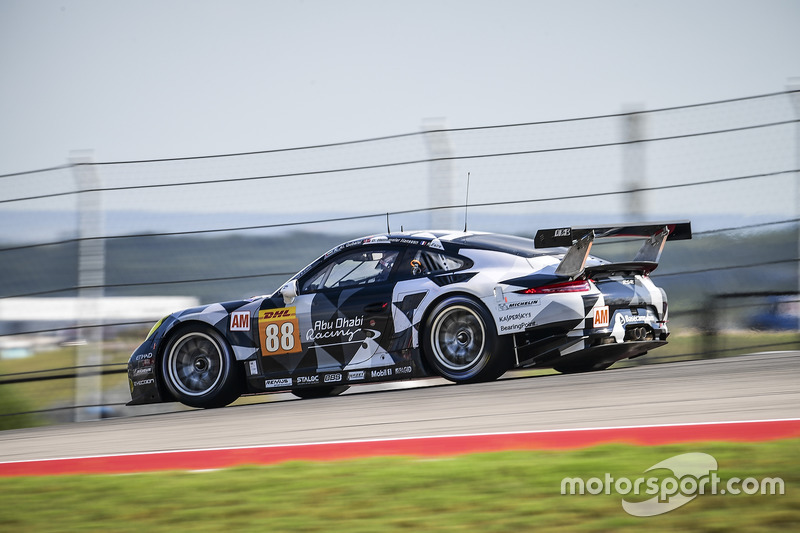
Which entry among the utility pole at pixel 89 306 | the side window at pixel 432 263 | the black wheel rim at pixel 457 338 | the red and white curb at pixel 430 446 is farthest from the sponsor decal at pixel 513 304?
the utility pole at pixel 89 306

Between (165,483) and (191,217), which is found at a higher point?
(191,217)

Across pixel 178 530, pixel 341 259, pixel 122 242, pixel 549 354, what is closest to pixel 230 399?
pixel 341 259

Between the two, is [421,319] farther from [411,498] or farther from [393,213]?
[411,498]

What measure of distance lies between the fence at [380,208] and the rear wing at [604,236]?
62.5 inches

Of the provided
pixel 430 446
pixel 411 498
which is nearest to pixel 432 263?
pixel 430 446

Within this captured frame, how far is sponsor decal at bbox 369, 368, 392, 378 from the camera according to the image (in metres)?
7.88

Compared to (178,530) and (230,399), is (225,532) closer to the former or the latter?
(178,530)

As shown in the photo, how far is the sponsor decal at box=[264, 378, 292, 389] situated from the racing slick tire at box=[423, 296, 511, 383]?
1.32 metres

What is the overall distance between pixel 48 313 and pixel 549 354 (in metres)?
5.20

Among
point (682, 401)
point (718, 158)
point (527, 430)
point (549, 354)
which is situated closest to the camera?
point (527, 430)

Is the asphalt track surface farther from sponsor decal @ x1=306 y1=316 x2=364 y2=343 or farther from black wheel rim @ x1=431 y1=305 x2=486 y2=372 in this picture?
sponsor decal @ x1=306 y1=316 x2=364 y2=343

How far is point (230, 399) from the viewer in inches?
337

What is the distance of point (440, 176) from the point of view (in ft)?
31.1

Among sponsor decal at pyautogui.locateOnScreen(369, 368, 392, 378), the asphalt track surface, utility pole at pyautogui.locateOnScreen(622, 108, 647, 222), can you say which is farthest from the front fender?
utility pole at pyautogui.locateOnScreen(622, 108, 647, 222)
